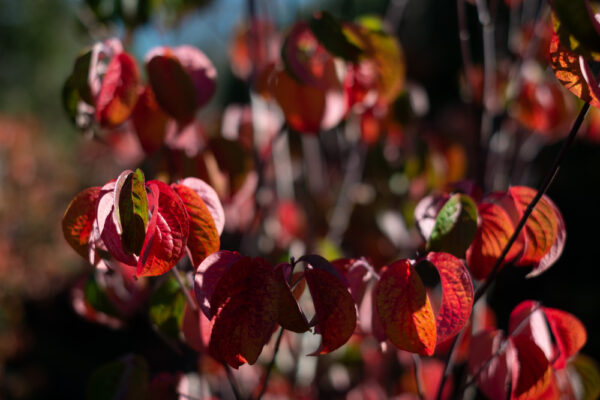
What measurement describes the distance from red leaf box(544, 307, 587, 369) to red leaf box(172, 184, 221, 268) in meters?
0.49

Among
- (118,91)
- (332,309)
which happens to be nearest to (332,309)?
(332,309)

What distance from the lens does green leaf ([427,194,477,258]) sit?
2.00 feet

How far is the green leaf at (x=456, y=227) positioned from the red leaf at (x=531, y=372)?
0.61 feet

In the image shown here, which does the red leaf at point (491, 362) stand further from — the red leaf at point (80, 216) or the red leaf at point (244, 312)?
the red leaf at point (80, 216)

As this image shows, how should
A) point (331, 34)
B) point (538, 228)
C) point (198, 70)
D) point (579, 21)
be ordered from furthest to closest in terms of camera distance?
point (198, 70), point (331, 34), point (538, 228), point (579, 21)

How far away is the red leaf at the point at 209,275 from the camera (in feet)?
1.86

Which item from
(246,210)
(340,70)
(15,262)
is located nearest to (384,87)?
(340,70)

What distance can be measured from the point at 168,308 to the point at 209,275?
8.7 inches

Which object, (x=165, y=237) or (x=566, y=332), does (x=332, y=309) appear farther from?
(x=566, y=332)

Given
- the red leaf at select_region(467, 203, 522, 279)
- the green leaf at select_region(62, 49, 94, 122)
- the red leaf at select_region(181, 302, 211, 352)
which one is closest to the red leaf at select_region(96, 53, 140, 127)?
the green leaf at select_region(62, 49, 94, 122)

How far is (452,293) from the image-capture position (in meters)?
0.58

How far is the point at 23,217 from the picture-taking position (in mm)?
3615

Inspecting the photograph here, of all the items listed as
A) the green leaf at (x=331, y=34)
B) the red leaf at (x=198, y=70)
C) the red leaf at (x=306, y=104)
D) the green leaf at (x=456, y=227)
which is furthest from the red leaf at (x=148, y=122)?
the green leaf at (x=456, y=227)

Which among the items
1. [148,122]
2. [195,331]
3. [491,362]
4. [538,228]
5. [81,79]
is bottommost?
[491,362]
